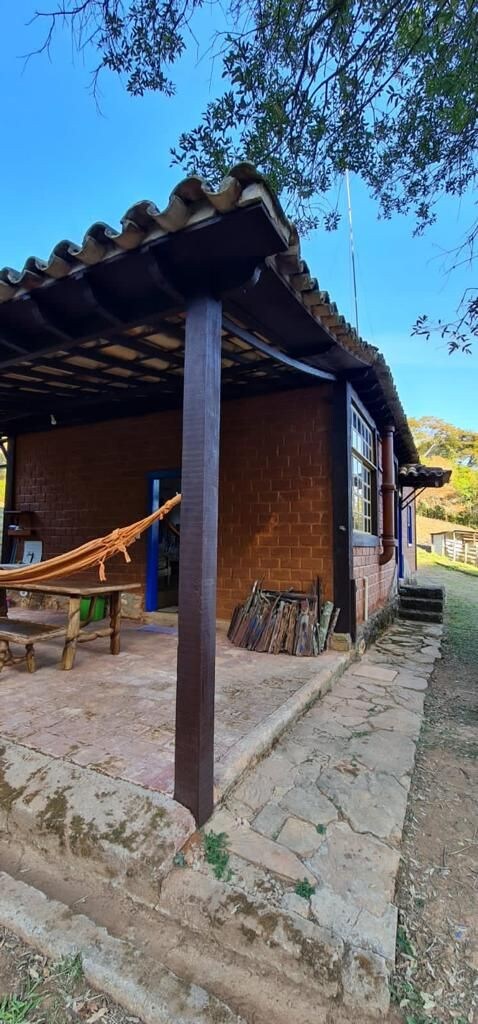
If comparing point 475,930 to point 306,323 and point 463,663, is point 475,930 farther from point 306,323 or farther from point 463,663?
point 463,663

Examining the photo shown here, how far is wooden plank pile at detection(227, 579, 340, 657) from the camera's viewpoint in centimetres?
411

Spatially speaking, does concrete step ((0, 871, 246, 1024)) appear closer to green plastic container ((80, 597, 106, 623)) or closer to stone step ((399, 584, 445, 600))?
green plastic container ((80, 597, 106, 623))

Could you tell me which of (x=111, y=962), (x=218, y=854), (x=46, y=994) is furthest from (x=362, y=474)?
(x=46, y=994)

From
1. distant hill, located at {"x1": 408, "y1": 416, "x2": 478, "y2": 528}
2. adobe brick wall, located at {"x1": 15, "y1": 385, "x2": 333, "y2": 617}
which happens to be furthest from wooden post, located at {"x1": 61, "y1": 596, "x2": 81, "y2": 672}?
distant hill, located at {"x1": 408, "y1": 416, "x2": 478, "y2": 528}

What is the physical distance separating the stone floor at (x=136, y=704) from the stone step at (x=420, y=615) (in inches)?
147

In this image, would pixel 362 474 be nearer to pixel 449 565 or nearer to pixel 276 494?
pixel 276 494

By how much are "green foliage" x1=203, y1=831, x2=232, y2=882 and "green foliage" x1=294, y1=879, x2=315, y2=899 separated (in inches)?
9.0

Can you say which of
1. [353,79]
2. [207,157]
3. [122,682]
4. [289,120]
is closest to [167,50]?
[207,157]

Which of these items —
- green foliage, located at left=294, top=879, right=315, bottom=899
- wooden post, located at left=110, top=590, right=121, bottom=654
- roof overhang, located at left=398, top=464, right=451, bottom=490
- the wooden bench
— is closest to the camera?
green foliage, located at left=294, top=879, right=315, bottom=899

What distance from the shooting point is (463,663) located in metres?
4.62

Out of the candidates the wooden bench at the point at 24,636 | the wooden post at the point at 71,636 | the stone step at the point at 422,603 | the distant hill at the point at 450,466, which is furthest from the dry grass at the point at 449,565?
the wooden bench at the point at 24,636

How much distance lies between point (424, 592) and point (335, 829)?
6.40 metres

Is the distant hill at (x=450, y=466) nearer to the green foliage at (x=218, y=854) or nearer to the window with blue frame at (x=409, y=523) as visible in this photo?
the window with blue frame at (x=409, y=523)

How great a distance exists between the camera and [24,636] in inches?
128
